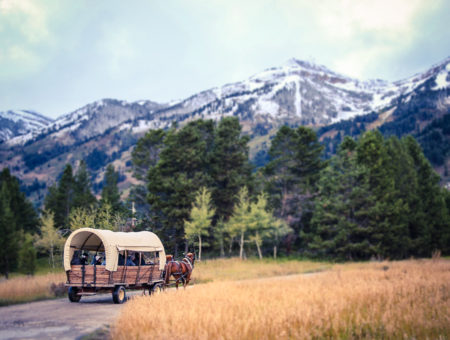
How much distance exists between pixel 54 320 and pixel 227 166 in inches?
1551

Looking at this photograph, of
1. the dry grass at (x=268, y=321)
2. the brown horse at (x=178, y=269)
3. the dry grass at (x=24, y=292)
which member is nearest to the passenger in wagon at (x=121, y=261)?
the brown horse at (x=178, y=269)

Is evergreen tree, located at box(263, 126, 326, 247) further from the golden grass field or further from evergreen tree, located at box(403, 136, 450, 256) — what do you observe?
the golden grass field

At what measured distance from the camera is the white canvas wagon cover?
13953 millimetres

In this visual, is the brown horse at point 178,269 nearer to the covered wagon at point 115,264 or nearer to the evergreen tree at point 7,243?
the covered wagon at point 115,264

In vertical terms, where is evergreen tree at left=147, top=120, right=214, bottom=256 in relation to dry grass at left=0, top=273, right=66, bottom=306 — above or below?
above

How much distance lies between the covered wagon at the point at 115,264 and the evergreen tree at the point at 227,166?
30141 millimetres

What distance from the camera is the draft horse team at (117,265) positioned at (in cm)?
1427

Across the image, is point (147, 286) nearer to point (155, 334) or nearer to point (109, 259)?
point (109, 259)

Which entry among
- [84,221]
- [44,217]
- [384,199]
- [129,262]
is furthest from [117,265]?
[44,217]

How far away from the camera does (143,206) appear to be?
2042 inches

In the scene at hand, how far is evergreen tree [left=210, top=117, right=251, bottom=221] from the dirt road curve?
108 ft

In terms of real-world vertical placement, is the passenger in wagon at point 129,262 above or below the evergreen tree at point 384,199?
below

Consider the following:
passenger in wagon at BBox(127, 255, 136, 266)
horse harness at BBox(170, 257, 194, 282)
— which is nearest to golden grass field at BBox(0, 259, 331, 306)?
passenger in wagon at BBox(127, 255, 136, 266)

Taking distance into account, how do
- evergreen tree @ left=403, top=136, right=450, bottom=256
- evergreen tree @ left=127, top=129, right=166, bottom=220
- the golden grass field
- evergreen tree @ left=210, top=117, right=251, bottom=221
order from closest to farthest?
the golden grass field → evergreen tree @ left=403, top=136, right=450, bottom=256 → evergreen tree @ left=210, top=117, right=251, bottom=221 → evergreen tree @ left=127, top=129, right=166, bottom=220
